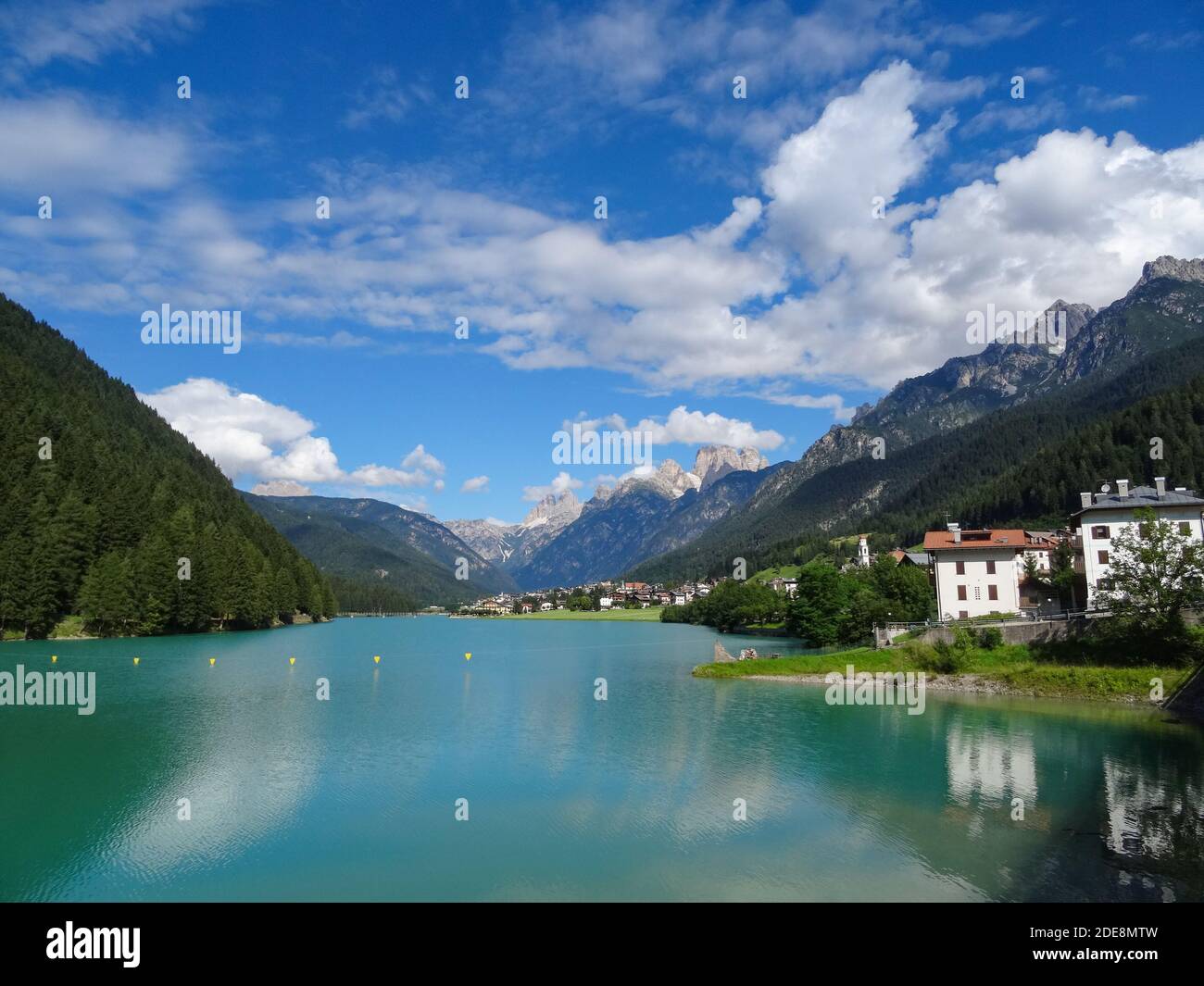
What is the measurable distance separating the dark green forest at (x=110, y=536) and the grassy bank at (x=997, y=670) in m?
81.5

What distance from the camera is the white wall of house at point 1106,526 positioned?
208 feet

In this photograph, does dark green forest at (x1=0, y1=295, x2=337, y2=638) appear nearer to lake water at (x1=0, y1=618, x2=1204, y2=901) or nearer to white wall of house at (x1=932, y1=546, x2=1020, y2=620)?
lake water at (x1=0, y1=618, x2=1204, y2=901)

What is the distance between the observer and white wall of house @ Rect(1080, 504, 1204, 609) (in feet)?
208

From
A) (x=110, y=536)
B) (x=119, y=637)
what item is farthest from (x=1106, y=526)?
(x=110, y=536)

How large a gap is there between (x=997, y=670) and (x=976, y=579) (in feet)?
70.5

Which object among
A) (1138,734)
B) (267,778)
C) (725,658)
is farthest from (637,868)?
(725,658)

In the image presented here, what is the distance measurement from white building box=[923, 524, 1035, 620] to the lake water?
79.1ft

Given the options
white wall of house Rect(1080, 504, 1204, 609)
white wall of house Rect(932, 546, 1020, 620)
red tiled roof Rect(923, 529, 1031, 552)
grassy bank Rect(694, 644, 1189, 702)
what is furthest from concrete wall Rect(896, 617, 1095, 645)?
red tiled roof Rect(923, 529, 1031, 552)

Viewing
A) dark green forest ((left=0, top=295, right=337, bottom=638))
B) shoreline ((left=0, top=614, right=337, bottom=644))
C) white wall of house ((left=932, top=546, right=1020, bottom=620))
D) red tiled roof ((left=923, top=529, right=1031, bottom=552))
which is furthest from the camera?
dark green forest ((left=0, top=295, right=337, bottom=638))

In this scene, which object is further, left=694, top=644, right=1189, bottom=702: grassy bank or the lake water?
left=694, top=644, right=1189, bottom=702: grassy bank

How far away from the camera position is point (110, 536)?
113 meters

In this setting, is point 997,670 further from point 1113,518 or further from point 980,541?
point 980,541
